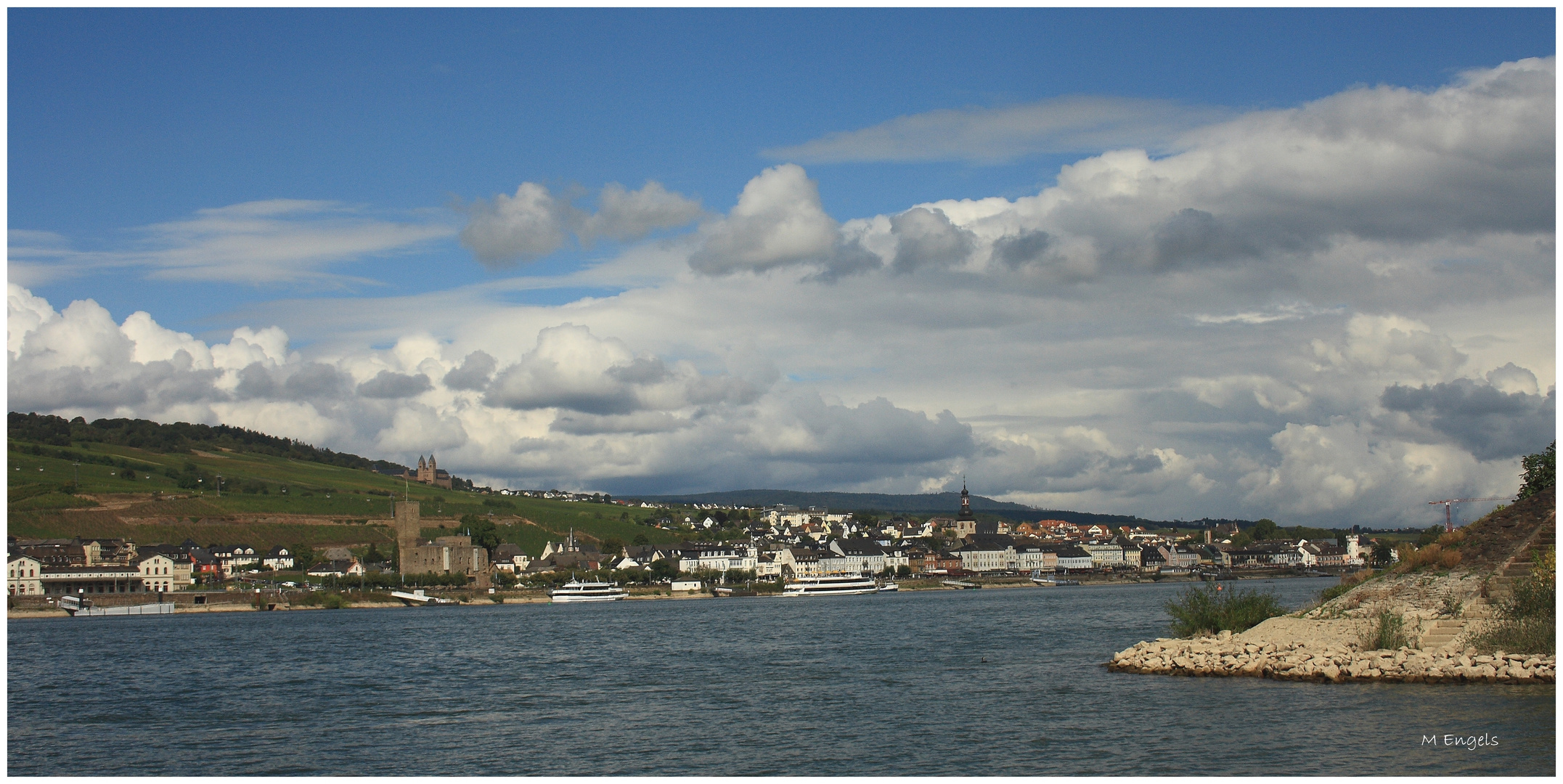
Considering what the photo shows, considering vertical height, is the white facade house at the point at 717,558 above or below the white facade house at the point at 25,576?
below

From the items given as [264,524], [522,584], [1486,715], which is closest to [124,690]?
[1486,715]

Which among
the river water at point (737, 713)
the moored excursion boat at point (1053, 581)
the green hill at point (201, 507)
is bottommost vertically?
the moored excursion boat at point (1053, 581)

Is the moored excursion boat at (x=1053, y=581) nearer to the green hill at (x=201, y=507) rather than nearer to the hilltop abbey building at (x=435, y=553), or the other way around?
the green hill at (x=201, y=507)

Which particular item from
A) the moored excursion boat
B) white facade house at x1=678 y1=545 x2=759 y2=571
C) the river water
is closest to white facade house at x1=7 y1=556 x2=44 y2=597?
the river water

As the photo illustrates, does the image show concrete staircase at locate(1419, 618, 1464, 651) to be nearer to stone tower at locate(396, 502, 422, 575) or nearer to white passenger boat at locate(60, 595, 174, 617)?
white passenger boat at locate(60, 595, 174, 617)

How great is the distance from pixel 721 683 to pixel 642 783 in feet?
→ 56.0

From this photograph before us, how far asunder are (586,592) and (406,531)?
3589 centimetres

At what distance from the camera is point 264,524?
154 m

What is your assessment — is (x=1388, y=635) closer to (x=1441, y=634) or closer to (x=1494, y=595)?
(x=1441, y=634)

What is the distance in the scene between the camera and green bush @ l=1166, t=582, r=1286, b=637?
132ft

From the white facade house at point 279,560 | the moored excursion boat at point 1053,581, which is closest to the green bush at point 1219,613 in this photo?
the white facade house at point 279,560

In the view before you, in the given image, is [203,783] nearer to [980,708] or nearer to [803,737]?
[803,737]

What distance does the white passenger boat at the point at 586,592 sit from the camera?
4887 inches

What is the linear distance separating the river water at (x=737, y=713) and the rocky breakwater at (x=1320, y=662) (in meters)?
0.67
